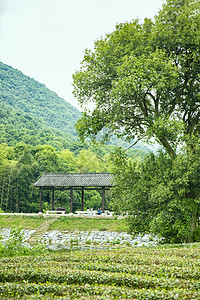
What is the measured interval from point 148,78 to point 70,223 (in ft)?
44.0

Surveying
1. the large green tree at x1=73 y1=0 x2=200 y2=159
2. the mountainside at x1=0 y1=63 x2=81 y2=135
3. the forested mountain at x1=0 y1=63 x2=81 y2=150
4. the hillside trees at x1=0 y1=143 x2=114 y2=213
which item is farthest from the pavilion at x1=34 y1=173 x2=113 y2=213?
the mountainside at x1=0 y1=63 x2=81 y2=135

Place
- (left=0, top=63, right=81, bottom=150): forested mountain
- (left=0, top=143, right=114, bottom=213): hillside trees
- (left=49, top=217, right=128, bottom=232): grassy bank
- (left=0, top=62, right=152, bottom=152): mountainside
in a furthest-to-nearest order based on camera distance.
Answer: (left=0, top=63, right=81, bottom=150): forested mountain → (left=0, top=62, right=152, bottom=152): mountainside → (left=0, top=143, right=114, bottom=213): hillside trees → (left=49, top=217, right=128, bottom=232): grassy bank

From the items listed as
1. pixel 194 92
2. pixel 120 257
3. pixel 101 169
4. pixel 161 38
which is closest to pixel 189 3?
pixel 161 38

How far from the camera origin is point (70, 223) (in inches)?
813

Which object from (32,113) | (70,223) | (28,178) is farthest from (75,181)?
(32,113)

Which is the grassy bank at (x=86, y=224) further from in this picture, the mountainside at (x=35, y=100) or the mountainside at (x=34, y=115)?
the mountainside at (x=35, y=100)

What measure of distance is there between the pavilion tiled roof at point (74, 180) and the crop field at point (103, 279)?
52.1 ft

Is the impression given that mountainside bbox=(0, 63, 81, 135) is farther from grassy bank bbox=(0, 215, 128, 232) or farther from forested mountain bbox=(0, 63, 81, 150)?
grassy bank bbox=(0, 215, 128, 232)

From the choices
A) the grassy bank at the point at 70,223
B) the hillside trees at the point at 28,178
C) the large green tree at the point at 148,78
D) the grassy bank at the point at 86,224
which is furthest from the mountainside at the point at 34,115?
the large green tree at the point at 148,78

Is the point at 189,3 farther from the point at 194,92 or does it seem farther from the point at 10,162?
the point at 10,162

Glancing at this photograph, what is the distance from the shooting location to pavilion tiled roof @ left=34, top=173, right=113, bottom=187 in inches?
894

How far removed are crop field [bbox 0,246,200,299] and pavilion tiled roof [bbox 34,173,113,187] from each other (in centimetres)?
1588

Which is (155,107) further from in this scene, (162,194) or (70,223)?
(70,223)

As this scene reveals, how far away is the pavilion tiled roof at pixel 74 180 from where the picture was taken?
2270cm
